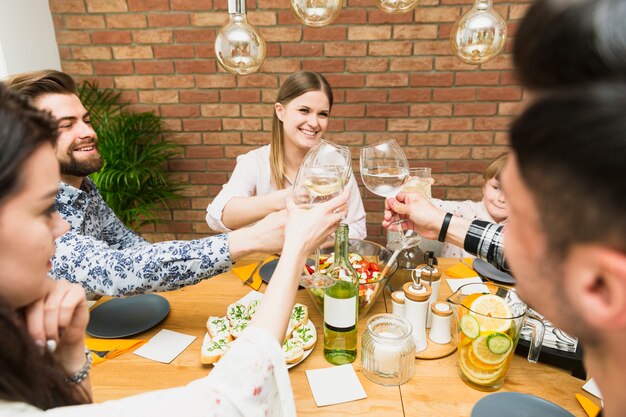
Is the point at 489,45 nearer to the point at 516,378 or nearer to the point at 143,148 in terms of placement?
the point at 516,378

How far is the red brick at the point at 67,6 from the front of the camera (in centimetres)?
267

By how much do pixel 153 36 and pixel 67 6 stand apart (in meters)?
0.56

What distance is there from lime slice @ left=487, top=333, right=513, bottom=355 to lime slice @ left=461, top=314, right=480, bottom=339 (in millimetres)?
30

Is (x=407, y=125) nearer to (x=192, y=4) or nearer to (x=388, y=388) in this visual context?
(x=192, y=4)

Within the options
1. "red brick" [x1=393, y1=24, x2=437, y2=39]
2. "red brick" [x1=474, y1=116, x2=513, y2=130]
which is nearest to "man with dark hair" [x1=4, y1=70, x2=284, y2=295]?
"red brick" [x1=393, y1=24, x2=437, y2=39]

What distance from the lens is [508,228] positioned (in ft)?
1.91

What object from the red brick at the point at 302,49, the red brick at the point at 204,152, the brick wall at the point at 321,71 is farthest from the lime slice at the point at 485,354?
the red brick at the point at 204,152

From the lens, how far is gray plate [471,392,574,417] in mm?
917

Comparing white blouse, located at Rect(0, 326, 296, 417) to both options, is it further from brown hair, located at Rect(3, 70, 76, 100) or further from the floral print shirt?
brown hair, located at Rect(3, 70, 76, 100)

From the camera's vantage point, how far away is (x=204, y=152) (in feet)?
9.50

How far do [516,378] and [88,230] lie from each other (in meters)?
1.57

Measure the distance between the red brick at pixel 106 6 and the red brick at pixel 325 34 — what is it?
3.75ft

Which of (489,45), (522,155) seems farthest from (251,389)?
(489,45)

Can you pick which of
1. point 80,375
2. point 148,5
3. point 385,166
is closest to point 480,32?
point 385,166
